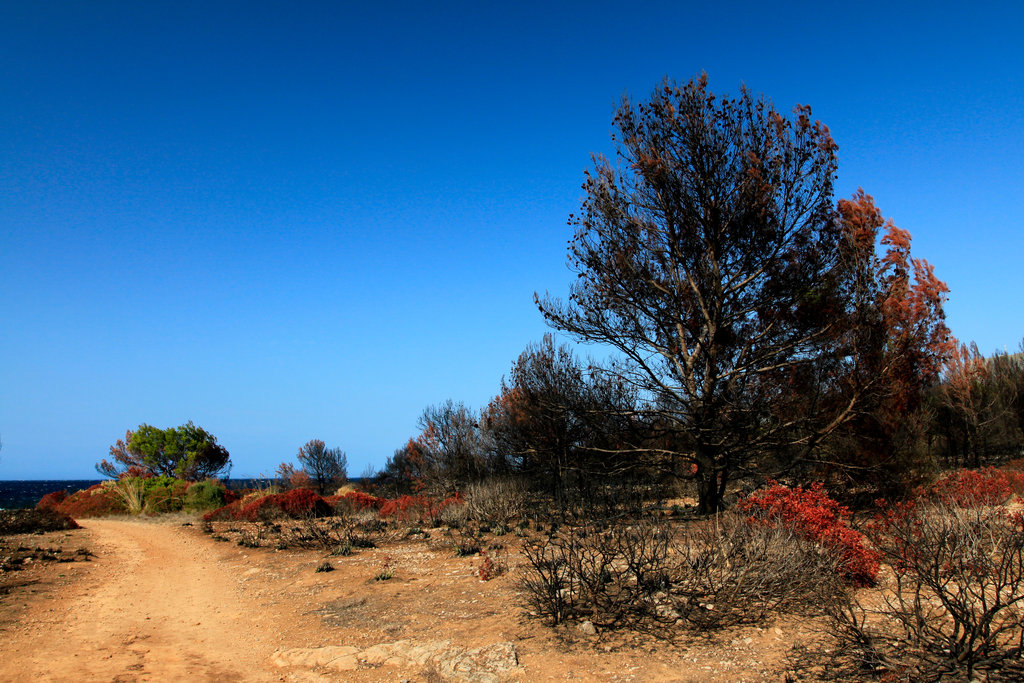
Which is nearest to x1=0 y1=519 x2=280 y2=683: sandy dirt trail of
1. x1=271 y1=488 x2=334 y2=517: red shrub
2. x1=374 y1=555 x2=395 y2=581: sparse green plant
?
x1=374 y1=555 x2=395 y2=581: sparse green plant

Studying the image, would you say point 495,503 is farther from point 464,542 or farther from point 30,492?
point 30,492

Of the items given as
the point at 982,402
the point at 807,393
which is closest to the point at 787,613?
the point at 807,393

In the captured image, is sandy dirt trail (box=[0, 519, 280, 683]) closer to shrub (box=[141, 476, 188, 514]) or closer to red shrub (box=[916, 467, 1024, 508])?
red shrub (box=[916, 467, 1024, 508])

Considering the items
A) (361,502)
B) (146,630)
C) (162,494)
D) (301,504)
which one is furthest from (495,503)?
(162,494)

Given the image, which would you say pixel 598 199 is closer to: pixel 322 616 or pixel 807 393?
pixel 807 393

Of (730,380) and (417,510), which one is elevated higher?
(730,380)

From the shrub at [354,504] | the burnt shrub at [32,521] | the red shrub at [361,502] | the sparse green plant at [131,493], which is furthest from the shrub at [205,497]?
the burnt shrub at [32,521]

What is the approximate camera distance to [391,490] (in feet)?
114

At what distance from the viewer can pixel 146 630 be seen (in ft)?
25.1

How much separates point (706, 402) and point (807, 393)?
2463 mm

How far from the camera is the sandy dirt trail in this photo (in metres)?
6.03

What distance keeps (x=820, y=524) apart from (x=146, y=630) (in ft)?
29.6

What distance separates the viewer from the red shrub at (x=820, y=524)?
6.90 m

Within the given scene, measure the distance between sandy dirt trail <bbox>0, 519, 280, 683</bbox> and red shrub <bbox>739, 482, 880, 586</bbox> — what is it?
6.36 meters
